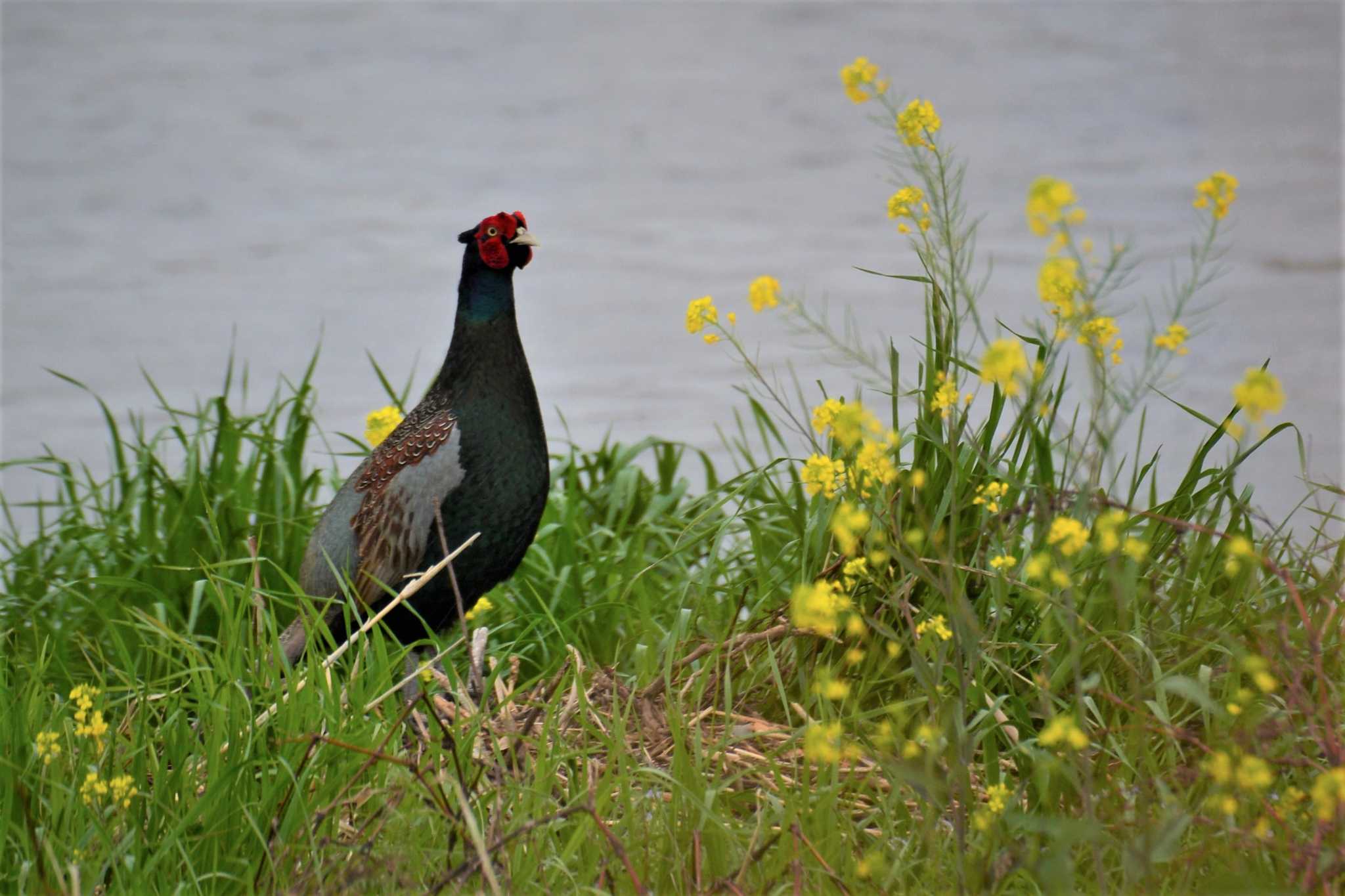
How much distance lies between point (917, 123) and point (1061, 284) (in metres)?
0.56

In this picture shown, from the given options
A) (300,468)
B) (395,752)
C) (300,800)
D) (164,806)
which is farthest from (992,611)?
(300,468)

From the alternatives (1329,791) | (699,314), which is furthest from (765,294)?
(1329,791)

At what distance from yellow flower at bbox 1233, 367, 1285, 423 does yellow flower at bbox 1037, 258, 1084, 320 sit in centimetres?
25

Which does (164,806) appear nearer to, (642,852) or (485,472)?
(642,852)

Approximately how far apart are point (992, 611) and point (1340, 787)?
1115 millimetres

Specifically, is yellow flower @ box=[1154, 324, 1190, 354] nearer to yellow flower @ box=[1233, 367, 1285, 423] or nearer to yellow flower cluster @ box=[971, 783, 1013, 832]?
yellow flower @ box=[1233, 367, 1285, 423]

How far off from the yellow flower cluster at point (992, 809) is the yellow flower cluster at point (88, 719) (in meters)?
1.31

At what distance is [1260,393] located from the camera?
1.61m

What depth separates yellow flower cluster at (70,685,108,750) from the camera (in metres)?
2.15

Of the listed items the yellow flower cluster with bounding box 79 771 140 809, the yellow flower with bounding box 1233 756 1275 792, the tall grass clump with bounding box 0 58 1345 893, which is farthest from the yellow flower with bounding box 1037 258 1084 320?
the yellow flower cluster with bounding box 79 771 140 809

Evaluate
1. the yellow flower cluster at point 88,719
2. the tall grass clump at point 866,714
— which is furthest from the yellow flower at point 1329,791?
the yellow flower cluster at point 88,719

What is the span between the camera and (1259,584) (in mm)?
2775

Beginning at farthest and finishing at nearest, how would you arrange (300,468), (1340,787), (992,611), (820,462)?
(300,468)
(992,611)
(820,462)
(1340,787)

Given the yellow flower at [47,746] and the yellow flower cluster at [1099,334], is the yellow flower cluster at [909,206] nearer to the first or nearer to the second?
the yellow flower cluster at [1099,334]
